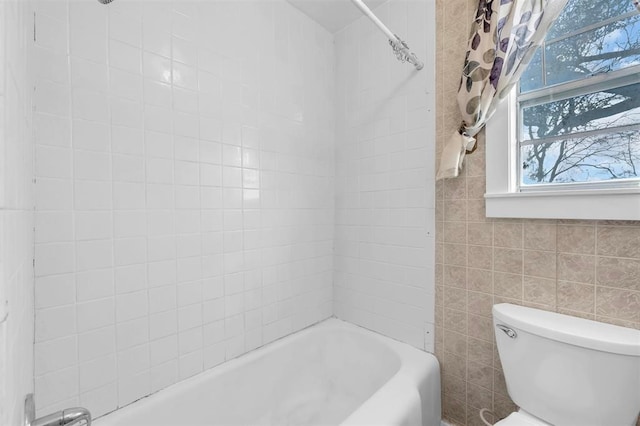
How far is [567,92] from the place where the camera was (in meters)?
1.18

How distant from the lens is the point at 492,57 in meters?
1.23

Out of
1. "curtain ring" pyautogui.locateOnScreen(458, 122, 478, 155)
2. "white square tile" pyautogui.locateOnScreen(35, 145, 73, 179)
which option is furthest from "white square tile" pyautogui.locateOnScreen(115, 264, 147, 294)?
"curtain ring" pyautogui.locateOnScreen(458, 122, 478, 155)

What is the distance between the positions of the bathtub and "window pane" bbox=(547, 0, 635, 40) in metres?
1.62

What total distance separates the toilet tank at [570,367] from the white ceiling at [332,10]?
6.10 feet

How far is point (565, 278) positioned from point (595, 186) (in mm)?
377

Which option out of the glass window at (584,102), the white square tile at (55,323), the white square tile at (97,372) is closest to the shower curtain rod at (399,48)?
the glass window at (584,102)

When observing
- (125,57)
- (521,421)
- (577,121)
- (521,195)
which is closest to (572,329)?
(521,421)

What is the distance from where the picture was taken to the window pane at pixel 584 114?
1.05 meters

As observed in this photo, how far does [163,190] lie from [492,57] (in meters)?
1.54

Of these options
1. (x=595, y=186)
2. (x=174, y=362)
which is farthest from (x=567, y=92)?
(x=174, y=362)

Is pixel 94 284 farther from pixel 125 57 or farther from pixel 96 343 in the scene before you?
pixel 125 57

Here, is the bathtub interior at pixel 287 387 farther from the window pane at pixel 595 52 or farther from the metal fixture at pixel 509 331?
the window pane at pixel 595 52

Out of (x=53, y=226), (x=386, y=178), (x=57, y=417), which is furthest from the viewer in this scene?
(x=386, y=178)

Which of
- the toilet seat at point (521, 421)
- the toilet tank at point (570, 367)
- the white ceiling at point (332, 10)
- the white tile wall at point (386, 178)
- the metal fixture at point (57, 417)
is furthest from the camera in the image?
the white ceiling at point (332, 10)
